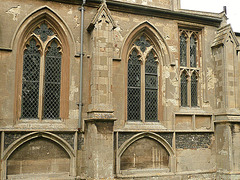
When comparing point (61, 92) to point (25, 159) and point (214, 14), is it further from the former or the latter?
point (214, 14)

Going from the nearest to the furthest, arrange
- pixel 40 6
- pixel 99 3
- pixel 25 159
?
pixel 25 159 → pixel 40 6 → pixel 99 3

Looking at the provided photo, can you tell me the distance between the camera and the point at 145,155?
1008 centimetres

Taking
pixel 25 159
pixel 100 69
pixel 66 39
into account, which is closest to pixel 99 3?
pixel 66 39

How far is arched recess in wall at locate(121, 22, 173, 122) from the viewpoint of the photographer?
33.7ft

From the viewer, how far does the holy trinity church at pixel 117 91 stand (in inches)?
343

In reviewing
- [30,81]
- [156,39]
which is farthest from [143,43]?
[30,81]

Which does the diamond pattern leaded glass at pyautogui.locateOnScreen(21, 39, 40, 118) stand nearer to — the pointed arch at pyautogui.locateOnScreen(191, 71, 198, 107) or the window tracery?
the window tracery

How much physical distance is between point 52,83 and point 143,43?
12.6ft

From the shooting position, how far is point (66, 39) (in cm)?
955

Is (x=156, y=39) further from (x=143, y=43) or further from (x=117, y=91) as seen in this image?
(x=117, y=91)

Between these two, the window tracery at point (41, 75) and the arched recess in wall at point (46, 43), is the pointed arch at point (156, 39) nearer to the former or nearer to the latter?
the arched recess in wall at point (46, 43)

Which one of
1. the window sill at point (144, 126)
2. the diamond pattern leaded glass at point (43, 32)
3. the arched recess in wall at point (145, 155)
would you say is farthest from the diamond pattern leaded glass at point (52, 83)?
the arched recess in wall at point (145, 155)

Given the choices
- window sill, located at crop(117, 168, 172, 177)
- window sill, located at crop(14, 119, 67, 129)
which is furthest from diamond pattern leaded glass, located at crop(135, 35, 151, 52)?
window sill, located at crop(117, 168, 172, 177)

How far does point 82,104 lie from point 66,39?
2.34 m
